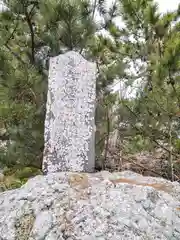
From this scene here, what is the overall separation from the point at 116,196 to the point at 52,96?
35.1 inches

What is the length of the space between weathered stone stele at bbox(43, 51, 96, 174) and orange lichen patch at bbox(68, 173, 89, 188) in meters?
0.18

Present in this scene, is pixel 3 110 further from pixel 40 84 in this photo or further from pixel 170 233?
pixel 170 233

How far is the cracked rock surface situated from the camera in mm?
1810

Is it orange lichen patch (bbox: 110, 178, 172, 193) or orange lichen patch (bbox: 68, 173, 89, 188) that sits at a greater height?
orange lichen patch (bbox: 68, 173, 89, 188)

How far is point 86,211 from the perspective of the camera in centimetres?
190

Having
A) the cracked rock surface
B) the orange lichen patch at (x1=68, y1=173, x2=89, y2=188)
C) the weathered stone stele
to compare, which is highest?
the weathered stone stele

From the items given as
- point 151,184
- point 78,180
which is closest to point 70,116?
point 78,180

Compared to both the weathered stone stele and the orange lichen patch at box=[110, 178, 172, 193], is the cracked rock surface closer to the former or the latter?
the orange lichen patch at box=[110, 178, 172, 193]

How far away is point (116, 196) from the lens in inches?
79.6

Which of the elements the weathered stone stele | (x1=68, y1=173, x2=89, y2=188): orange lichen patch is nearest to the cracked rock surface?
(x1=68, y1=173, x2=89, y2=188): orange lichen patch

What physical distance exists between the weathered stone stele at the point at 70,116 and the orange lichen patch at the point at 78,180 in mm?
178

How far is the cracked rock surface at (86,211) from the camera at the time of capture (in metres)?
1.81

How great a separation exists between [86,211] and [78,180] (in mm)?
335

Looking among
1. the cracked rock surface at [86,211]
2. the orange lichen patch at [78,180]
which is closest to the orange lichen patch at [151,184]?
the cracked rock surface at [86,211]
